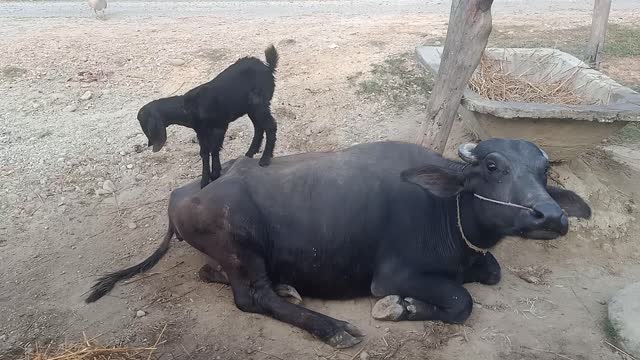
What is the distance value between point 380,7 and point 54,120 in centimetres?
841

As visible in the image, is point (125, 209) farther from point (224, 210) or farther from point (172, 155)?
point (224, 210)

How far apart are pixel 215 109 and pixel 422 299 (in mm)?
2002

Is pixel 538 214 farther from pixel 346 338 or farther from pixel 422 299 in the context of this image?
pixel 346 338

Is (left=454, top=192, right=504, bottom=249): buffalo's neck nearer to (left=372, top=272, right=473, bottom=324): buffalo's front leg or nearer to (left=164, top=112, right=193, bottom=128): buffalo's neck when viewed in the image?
(left=372, top=272, right=473, bottom=324): buffalo's front leg

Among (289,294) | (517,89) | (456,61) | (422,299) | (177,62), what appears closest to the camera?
(422,299)

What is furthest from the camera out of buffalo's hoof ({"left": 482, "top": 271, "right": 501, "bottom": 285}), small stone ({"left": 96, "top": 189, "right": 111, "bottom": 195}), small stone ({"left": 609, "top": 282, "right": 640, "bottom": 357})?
small stone ({"left": 96, "top": 189, "right": 111, "bottom": 195})

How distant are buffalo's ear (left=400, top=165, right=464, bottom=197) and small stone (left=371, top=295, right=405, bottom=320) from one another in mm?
774

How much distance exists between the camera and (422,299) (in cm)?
403

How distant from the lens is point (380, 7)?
1336 cm

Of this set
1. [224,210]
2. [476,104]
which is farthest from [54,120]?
[476,104]

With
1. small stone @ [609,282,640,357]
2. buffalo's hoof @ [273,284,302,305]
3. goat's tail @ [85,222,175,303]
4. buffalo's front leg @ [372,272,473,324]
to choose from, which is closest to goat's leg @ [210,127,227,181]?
goat's tail @ [85,222,175,303]

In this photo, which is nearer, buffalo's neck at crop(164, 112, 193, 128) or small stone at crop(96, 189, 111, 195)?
buffalo's neck at crop(164, 112, 193, 128)

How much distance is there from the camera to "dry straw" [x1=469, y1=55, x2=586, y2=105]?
18.7ft

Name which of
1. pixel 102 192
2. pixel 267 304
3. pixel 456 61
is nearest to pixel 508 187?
pixel 456 61
